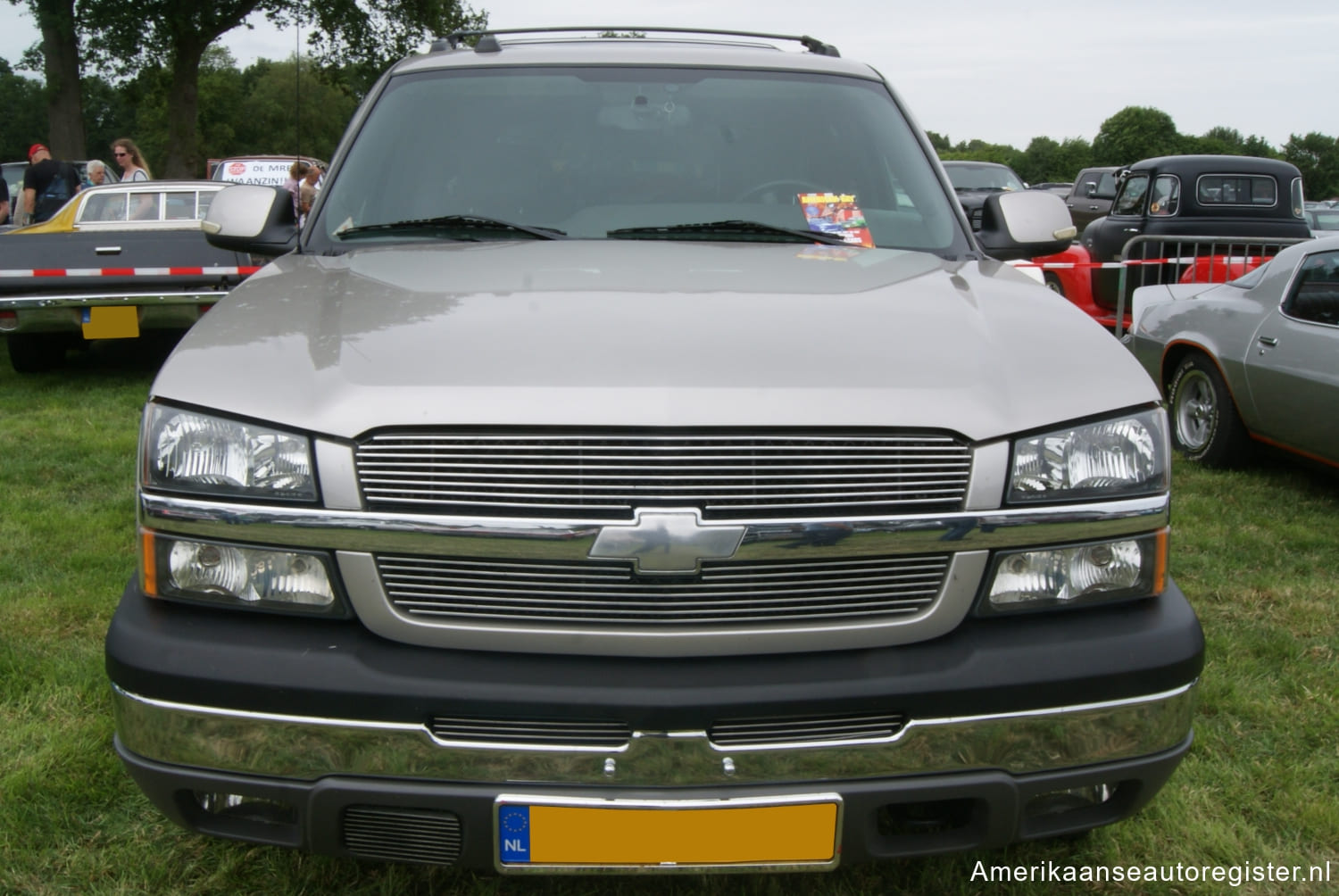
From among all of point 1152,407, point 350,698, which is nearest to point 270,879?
point 350,698

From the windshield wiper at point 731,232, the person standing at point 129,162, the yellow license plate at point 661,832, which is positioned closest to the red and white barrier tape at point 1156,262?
the windshield wiper at point 731,232

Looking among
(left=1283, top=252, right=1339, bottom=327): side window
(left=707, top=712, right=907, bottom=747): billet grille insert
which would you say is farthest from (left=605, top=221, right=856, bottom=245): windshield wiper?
(left=1283, top=252, right=1339, bottom=327): side window

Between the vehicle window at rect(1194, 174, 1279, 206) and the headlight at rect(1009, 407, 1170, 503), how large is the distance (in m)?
10.6

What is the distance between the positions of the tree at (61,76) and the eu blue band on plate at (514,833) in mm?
25574

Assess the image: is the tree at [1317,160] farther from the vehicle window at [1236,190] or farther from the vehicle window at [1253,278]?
the vehicle window at [1253,278]

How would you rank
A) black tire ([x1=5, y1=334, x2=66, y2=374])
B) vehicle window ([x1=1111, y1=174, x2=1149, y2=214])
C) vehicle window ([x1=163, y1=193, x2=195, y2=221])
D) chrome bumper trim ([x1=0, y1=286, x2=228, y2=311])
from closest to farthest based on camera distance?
chrome bumper trim ([x1=0, y1=286, x2=228, y2=311]), black tire ([x1=5, y1=334, x2=66, y2=374]), vehicle window ([x1=163, y1=193, x2=195, y2=221]), vehicle window ([x1=1111, y1=174, x2=1149, y2=214])

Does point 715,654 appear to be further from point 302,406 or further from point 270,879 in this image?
point 270,879

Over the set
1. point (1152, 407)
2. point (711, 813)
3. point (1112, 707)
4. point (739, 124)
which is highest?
point (739, 124)

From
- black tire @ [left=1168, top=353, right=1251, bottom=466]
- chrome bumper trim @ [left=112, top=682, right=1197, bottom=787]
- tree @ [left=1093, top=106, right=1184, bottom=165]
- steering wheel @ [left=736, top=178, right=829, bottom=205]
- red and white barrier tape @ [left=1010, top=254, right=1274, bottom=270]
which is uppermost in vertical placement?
tree @ [left=1093, top=106, right=1184, bottom=165]

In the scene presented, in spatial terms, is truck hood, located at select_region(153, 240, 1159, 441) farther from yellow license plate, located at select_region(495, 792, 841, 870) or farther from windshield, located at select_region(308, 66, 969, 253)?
yellow license plate, located at select_region(495, 792, 841, 870)

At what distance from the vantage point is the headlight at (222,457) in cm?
192

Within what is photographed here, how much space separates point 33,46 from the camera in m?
30.5

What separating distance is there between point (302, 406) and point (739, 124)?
1.74 meters

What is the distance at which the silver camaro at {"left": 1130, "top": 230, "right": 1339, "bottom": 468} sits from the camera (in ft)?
17.3
